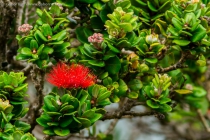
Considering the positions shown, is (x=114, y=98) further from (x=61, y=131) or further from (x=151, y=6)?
(x=151, y=6)

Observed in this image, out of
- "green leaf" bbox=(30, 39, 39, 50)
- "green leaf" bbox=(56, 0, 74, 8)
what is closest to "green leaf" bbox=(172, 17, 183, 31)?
"green leaf" bbox=(56, 0, 74, 8)

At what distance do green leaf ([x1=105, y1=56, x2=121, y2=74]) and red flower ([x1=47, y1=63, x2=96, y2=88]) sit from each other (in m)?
0.12

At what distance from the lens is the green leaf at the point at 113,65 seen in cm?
153

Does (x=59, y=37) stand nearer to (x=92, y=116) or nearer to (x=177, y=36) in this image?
(x=92, y=116)

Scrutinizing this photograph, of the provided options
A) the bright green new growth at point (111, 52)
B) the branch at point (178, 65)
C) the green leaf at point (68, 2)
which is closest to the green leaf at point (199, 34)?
the bright green new growth at point (111, 52)

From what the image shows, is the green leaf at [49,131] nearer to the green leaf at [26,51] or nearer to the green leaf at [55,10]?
the green leaf at [26,51]

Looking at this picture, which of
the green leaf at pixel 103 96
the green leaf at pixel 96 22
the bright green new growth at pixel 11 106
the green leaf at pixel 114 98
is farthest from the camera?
the green leaf at pixel 96 22

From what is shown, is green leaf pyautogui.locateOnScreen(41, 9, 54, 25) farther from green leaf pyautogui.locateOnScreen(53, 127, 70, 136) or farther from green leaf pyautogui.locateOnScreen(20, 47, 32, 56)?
green leaf pyautogui.locateOnScreen(53, 127, 70, 136)

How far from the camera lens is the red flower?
139 centimetres

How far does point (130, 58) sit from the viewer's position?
160 centimetres

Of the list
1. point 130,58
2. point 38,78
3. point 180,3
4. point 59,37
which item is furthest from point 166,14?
point 38,78

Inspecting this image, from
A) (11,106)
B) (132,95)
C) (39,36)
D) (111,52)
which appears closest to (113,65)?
(111,52)

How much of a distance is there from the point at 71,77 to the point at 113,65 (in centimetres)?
20

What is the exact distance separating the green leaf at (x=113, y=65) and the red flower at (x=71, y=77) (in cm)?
12
